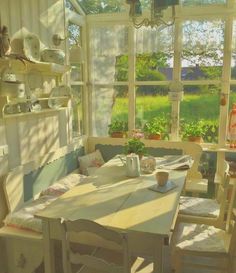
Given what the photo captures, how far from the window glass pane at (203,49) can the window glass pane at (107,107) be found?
88cm

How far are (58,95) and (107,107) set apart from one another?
1.04m

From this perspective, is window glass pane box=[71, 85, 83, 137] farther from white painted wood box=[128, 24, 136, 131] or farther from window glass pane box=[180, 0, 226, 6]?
window glass pane box=[180, 0, 226, 6]

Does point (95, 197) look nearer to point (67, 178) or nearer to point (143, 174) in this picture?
point (143, 174)

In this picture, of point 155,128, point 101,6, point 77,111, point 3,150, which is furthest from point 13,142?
point 101,6

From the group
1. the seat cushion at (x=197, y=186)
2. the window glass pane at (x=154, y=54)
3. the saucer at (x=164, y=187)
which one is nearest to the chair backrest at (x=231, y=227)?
the saucer at (x=164, y=187)

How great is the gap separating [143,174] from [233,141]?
1.50 meters

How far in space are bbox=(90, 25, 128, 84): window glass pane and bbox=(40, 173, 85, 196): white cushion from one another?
55.2 inches

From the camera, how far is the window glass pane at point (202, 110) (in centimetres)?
360

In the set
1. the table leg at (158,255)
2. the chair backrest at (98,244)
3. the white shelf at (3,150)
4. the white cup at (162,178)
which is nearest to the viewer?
the chair backrest at (98,244)

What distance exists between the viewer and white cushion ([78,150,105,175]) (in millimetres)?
3648

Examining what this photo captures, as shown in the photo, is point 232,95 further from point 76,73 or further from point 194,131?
point 76,73

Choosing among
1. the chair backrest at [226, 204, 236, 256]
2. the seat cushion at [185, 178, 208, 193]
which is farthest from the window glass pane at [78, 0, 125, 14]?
the chair backrest at [226, 204, 236, 256]

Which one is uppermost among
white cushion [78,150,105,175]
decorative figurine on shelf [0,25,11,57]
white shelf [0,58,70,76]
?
decorative figurine on shelf [0,25,11,57]

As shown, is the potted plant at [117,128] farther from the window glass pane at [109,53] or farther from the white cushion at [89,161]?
the window glass pane at [109,53]
